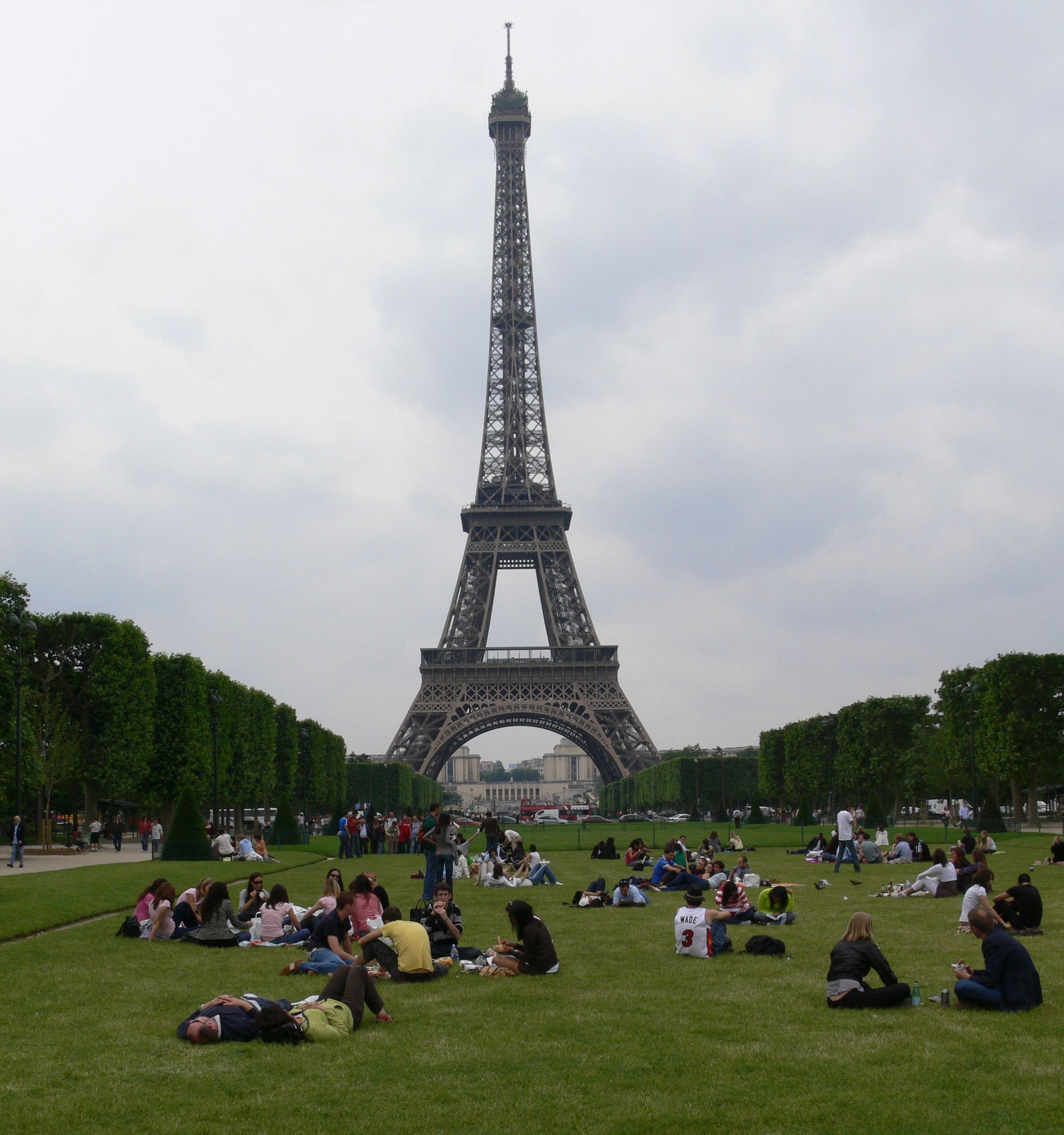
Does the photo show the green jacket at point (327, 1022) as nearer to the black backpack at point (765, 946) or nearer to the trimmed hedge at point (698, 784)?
the black backpack at point (765, 946)

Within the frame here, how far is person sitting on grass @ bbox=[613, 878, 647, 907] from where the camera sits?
2262 centimetres

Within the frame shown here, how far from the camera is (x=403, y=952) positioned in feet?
44.9

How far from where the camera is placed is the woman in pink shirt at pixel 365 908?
55.1 feet

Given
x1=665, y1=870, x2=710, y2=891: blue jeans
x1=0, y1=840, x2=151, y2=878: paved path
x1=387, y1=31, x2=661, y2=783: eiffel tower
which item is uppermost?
x1=387, y1=31, x2=661, y2=783: eiffel tower

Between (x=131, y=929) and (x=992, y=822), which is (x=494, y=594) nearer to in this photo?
(x=992, y=822)

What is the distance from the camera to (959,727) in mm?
59562

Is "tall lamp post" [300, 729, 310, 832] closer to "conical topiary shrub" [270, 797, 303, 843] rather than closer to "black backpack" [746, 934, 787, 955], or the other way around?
"conical topiary shrub" [270, 797, 303, 843]

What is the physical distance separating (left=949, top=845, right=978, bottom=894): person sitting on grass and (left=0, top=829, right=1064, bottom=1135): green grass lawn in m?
7.38

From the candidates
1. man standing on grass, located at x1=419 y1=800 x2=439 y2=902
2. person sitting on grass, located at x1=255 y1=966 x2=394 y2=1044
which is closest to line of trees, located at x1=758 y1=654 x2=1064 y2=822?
man standing on grass, located at x1=419 y1=800 x2=439 y2=902

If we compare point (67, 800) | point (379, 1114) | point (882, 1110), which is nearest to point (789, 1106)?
point (882, 1110)

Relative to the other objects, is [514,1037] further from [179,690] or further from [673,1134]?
[179,690]

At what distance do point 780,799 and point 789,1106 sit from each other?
78.5 metres

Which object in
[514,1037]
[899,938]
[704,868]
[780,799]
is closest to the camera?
[514,1037]

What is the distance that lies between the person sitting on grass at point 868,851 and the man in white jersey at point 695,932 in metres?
17.7
